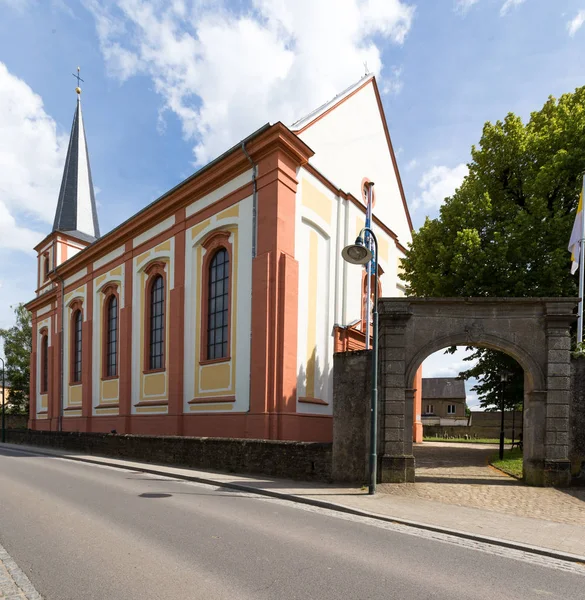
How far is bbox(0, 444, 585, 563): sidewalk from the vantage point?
6.88 meters

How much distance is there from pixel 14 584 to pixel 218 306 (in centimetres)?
1423

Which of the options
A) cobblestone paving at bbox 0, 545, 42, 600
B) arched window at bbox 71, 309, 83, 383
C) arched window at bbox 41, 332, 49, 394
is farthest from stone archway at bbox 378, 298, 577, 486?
arched window at bbox 41, 332, 49, 394

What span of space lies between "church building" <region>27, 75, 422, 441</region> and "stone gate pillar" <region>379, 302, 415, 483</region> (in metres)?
4.94

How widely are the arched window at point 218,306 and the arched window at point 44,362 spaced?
70.2 feet

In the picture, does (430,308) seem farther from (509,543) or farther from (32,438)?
(32,438)

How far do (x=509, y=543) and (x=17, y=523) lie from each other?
7121 mm

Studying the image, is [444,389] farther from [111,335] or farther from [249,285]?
[249,285]

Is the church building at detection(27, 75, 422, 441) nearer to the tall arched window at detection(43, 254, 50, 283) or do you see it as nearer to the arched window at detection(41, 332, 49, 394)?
the arched window at detection(41, 332, 49, 394)

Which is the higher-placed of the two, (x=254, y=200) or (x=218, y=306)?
(x=254, y=200)

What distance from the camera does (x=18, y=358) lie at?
49469 mm

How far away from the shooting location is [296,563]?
5.80 m

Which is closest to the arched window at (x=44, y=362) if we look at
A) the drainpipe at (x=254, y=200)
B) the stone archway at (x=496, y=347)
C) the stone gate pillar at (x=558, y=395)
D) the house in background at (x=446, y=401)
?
the drainpipe at (x=254, y=200)

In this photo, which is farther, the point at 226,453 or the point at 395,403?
the point at 226,453

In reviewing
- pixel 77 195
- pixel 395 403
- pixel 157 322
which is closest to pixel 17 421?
pixel 77 195
